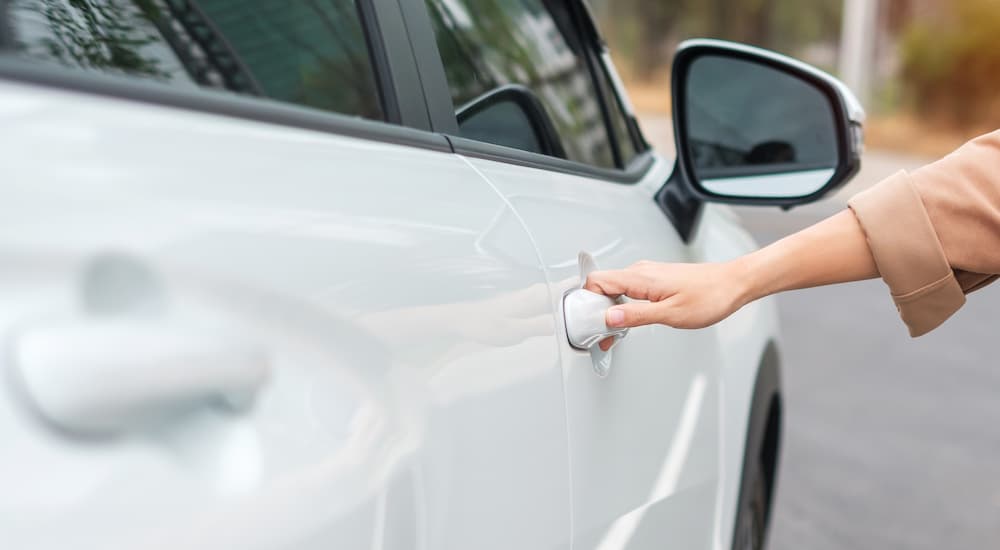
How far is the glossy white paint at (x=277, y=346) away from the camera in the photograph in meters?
0.84

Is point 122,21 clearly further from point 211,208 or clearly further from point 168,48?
point 211,208

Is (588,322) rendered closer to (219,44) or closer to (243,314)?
(219,44)

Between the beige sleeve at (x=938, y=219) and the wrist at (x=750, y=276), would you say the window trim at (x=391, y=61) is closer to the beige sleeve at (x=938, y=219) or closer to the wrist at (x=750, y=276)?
the wrist at (x=750, y=276)

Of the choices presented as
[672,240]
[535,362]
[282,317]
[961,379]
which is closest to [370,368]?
[282,317]

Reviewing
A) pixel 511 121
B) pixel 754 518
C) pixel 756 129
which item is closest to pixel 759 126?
pixel 756 129

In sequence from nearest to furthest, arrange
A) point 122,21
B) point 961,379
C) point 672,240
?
point 122,21
point 672,240
point 961,379

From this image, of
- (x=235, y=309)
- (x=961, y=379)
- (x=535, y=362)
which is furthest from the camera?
(x=961, y=379)

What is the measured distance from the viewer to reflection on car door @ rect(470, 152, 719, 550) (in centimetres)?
159

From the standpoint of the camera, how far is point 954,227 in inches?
66.2

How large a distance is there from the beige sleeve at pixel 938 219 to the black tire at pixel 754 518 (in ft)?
3.11

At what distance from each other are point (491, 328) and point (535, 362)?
116mm

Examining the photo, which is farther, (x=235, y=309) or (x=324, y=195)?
(x=324, y=195)

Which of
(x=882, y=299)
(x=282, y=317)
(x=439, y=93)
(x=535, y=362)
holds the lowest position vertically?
(x=882, y=299)

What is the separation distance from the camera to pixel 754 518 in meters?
2.98
